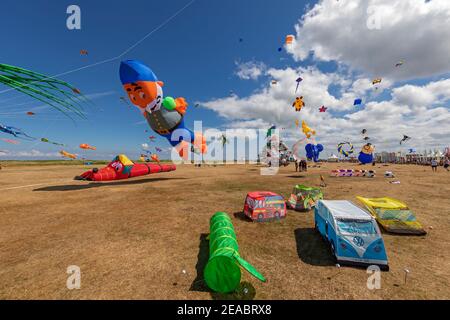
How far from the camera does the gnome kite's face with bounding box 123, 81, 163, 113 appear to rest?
19.8m

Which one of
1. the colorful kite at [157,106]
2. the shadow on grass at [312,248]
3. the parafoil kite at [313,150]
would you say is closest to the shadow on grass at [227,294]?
the shadow on grass at [312,248]

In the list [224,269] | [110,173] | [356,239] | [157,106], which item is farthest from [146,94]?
[356,239]

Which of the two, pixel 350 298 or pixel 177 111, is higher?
pixel 177 111

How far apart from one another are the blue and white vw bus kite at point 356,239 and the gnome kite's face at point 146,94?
20.1 metres

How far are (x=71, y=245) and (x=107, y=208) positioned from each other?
5.64 metres

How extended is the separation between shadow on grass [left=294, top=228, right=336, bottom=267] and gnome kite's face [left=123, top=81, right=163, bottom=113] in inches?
754

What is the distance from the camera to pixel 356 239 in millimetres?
6965

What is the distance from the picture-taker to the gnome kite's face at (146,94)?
19797mm

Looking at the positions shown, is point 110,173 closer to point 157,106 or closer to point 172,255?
point 157,106

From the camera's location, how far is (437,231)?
10031 mm

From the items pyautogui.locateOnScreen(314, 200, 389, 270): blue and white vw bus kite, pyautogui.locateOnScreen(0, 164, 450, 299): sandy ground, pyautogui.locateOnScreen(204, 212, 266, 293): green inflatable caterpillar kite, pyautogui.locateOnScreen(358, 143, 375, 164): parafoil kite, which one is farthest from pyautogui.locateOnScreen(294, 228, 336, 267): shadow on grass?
pyautogui.locateOnScreen(358, 143, 375, 164): parafoil kite
